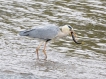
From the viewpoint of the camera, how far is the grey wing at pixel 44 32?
11.4 meters

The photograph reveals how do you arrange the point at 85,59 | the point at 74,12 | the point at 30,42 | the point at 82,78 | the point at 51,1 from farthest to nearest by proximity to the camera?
the point at 51,1 < the point at 74,12 < the point at 30,42 < the point at 85,59 < the point at 82,78

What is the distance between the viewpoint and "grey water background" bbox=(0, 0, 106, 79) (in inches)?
392

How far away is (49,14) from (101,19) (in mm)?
1934

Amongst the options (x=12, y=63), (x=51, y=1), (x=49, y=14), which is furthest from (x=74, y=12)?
(x=12, y=63)

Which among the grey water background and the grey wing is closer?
the grey water background

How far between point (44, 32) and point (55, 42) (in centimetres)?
167

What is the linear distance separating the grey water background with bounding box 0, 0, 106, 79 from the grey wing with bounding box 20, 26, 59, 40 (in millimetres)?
521

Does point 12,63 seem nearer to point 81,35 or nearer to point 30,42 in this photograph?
point 30,42

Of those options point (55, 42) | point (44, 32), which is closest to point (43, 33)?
point (44, 32)

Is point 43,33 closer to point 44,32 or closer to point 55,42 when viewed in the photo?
point 44,32

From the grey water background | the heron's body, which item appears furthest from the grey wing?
the grey water background

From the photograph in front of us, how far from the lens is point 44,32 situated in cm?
1141

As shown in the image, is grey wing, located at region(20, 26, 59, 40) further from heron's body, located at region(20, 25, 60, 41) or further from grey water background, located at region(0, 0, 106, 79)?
grey water background, located at region(0, 0, 106, 79)

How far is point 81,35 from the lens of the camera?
13.8 metres
